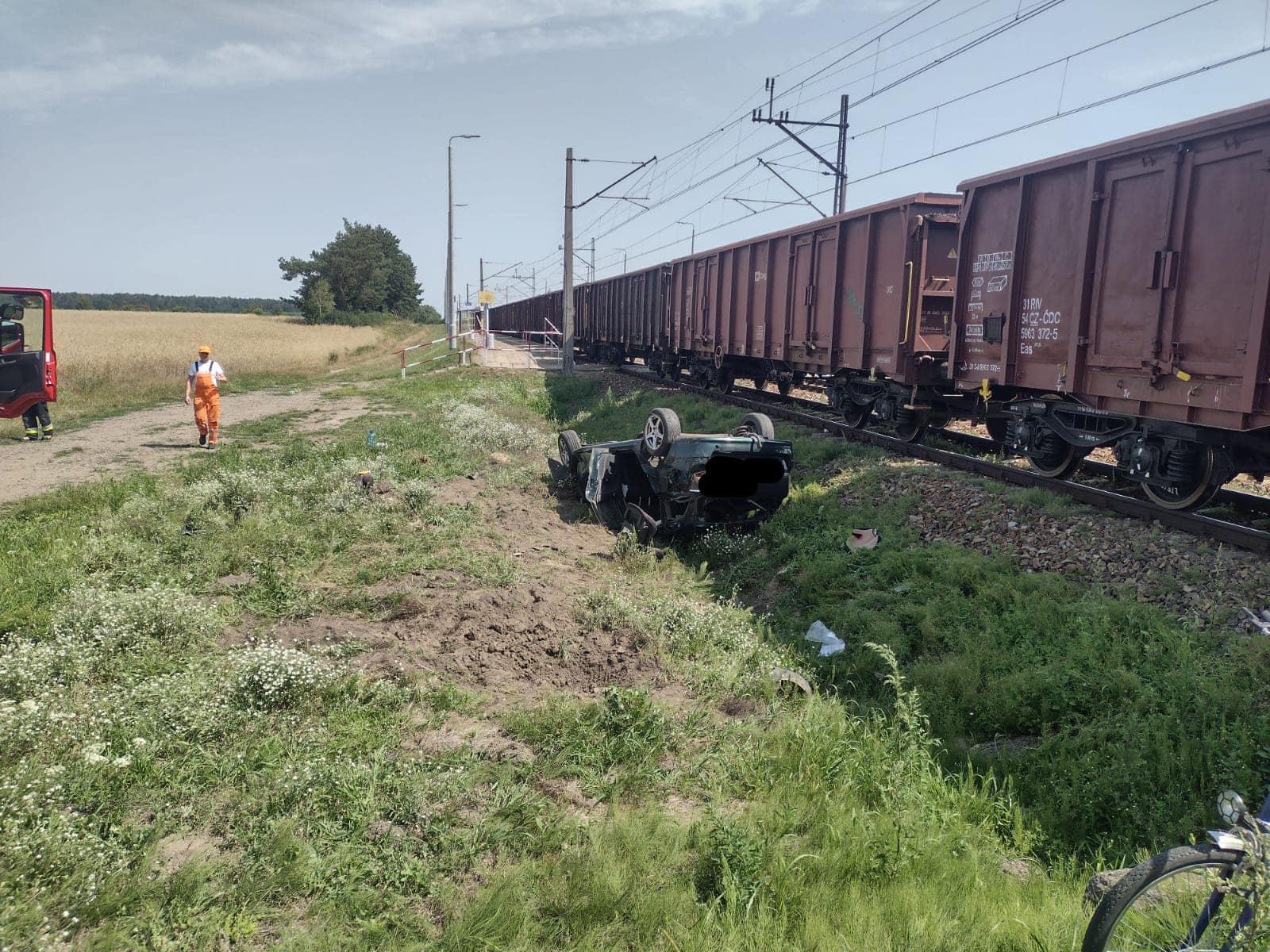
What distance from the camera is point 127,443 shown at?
13359 millimetres

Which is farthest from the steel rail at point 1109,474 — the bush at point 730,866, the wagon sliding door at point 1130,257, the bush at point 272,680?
the bush at point 272,680

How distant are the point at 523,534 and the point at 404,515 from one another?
1232 mm

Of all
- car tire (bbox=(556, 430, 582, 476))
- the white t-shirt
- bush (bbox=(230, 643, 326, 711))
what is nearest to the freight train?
car tire (bbox=(556, 430, 582, 476))

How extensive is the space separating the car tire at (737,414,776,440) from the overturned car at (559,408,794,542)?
0.01 m

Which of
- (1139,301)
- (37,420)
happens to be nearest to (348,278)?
(37,420)

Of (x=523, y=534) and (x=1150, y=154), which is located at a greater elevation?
(x=1150, y=154)

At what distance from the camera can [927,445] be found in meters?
10.8

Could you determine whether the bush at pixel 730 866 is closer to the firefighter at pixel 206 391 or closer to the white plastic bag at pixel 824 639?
the white plastic bag at pixel 824 639

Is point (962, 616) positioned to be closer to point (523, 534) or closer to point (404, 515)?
point (523, 534)

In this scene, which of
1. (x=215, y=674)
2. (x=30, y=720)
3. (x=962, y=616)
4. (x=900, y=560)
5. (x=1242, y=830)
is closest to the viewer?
(x=1242, y=830)

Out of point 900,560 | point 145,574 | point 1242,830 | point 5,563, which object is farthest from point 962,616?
point 5,563

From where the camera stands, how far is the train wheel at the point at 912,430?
11305 millimetres

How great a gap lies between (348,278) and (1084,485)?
284ft

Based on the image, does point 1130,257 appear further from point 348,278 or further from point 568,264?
point 348,278
